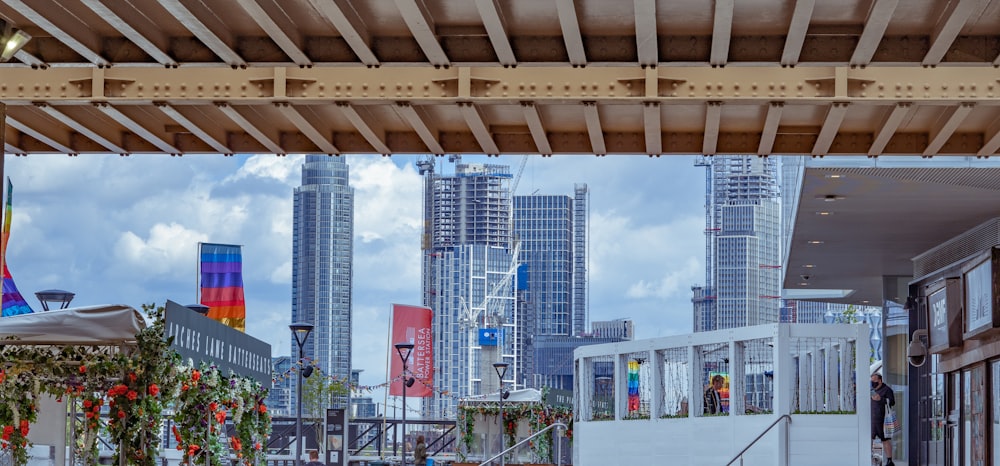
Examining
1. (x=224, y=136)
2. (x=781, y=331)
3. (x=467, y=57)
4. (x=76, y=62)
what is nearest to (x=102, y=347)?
(x=224, y=136)

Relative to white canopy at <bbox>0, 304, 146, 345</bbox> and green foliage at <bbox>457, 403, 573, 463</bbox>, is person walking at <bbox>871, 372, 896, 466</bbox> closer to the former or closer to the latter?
white canopy at <bbox>0, 304, 146, 345</bbox>

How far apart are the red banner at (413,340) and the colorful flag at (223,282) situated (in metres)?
18.3

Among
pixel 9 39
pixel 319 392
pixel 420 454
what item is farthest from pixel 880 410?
pixel 319 392

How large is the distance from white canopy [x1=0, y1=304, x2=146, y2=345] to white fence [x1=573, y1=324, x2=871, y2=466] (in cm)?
995

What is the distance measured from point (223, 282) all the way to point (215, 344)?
1947 centimetres

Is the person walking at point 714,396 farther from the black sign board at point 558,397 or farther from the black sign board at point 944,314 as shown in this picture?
the black sign board at point 558,397

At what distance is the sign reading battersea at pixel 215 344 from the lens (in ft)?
31.5

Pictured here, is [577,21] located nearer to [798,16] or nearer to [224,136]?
[798,16]

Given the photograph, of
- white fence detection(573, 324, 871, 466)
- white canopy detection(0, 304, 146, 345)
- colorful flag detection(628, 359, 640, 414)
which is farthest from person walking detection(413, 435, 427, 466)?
white canopy detection(0, 304, 146, 345)

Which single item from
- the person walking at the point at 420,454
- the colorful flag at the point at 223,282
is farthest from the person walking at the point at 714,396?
the colorful flag at the point at 223,282

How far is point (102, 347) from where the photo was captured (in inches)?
463

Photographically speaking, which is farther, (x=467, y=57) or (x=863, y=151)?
(x=863, y=151)

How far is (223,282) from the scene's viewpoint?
29.7 metres

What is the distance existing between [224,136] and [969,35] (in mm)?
5529
